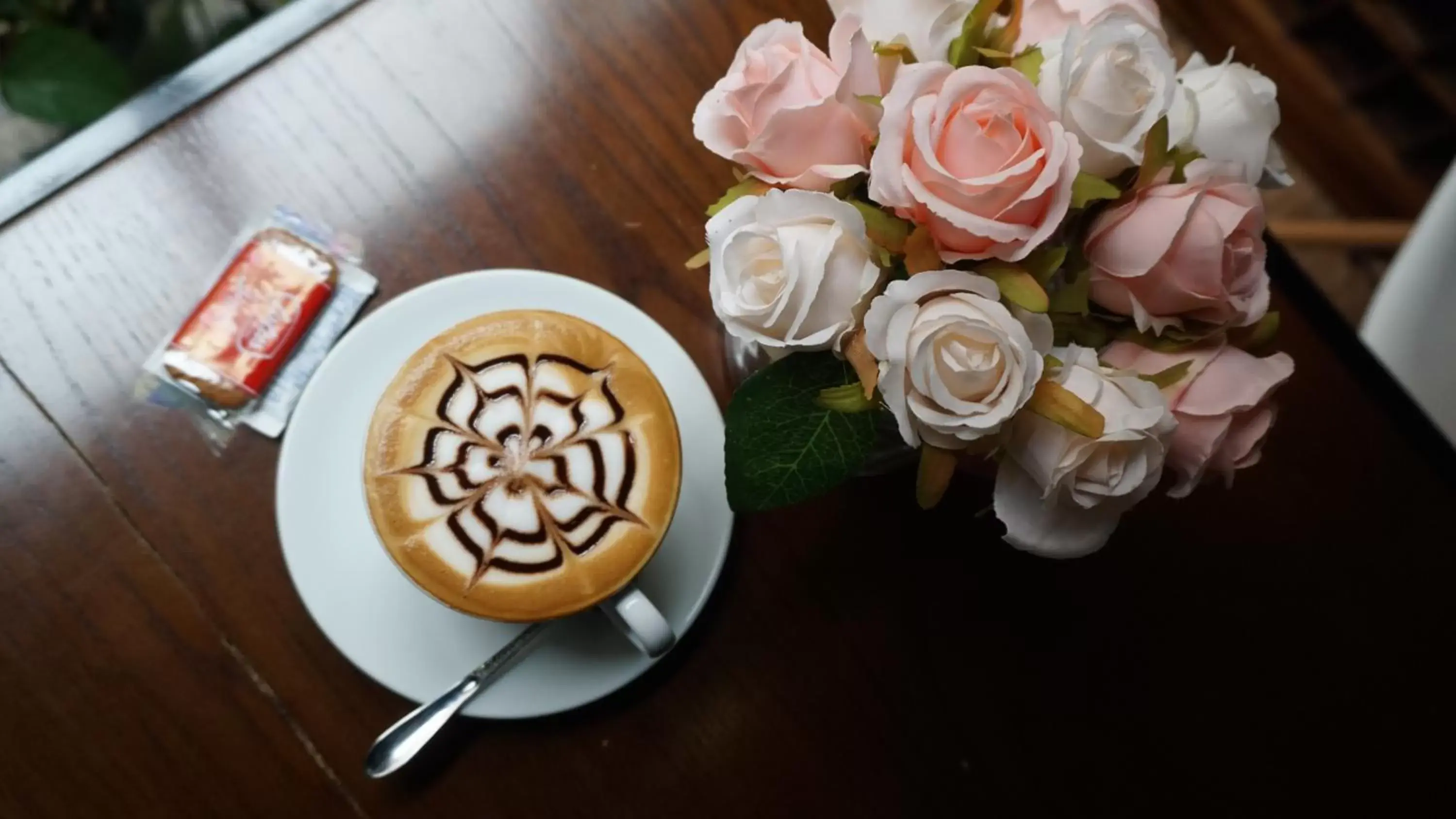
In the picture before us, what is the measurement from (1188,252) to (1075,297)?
4 cm


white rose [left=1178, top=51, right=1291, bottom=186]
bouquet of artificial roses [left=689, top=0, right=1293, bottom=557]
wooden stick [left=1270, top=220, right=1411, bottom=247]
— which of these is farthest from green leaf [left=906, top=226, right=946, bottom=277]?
wooden stick [left=1270, top=220, right=1411, bottom=247]

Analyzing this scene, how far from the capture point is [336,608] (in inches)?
22.0

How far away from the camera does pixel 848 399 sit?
1.19ft

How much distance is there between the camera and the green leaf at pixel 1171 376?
0.35 m

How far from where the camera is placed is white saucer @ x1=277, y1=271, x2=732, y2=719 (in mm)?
558

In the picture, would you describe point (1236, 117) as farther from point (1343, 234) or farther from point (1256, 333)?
point (1343, 234)

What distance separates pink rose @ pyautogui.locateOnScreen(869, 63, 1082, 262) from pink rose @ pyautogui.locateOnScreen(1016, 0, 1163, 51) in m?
0.06

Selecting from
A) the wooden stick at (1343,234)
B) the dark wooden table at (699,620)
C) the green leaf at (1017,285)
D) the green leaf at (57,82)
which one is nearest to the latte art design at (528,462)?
the dark wooden table at (699,620)

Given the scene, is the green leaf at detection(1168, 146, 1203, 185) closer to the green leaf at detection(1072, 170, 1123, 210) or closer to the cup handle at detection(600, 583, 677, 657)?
the green leaf at detection(1072, 170, 1123, 210)

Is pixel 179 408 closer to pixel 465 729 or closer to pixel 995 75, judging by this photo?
pixel 465 729

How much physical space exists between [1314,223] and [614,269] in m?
0.78

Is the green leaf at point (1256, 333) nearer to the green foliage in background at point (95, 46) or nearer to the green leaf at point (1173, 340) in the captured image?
the green leaf at point (1173, 340)

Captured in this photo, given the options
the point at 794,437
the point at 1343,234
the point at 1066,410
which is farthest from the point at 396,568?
the point at 1343,234

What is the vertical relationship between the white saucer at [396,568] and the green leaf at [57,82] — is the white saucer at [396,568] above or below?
below
